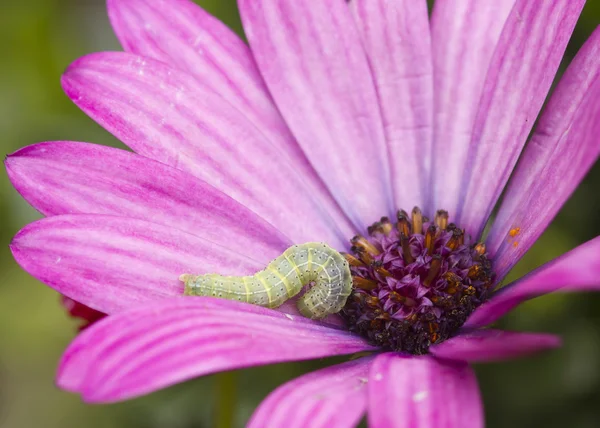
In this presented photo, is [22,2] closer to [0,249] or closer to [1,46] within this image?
[1,46]

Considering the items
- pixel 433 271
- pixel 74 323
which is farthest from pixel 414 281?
pixel 74 323

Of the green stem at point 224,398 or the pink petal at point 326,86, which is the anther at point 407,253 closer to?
the pink petal at point 326,86

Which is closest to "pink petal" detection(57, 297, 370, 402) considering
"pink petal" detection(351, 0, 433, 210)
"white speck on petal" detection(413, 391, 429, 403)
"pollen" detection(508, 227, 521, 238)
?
"white speck on petal" detection(413, 391, 429, 403)

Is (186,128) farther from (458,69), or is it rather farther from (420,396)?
(420,396)

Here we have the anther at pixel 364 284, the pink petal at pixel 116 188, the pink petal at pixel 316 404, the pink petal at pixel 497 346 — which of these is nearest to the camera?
the pink petal at pixel 497 346

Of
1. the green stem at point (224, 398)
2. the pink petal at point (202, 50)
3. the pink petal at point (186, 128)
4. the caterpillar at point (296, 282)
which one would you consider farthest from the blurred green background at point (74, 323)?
the pink petal at point (202, 50)

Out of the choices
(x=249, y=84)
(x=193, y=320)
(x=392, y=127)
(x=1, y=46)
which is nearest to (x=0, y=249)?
(x=1, y=46)

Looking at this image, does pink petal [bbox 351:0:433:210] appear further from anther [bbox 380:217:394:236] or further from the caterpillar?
the caterpillar
